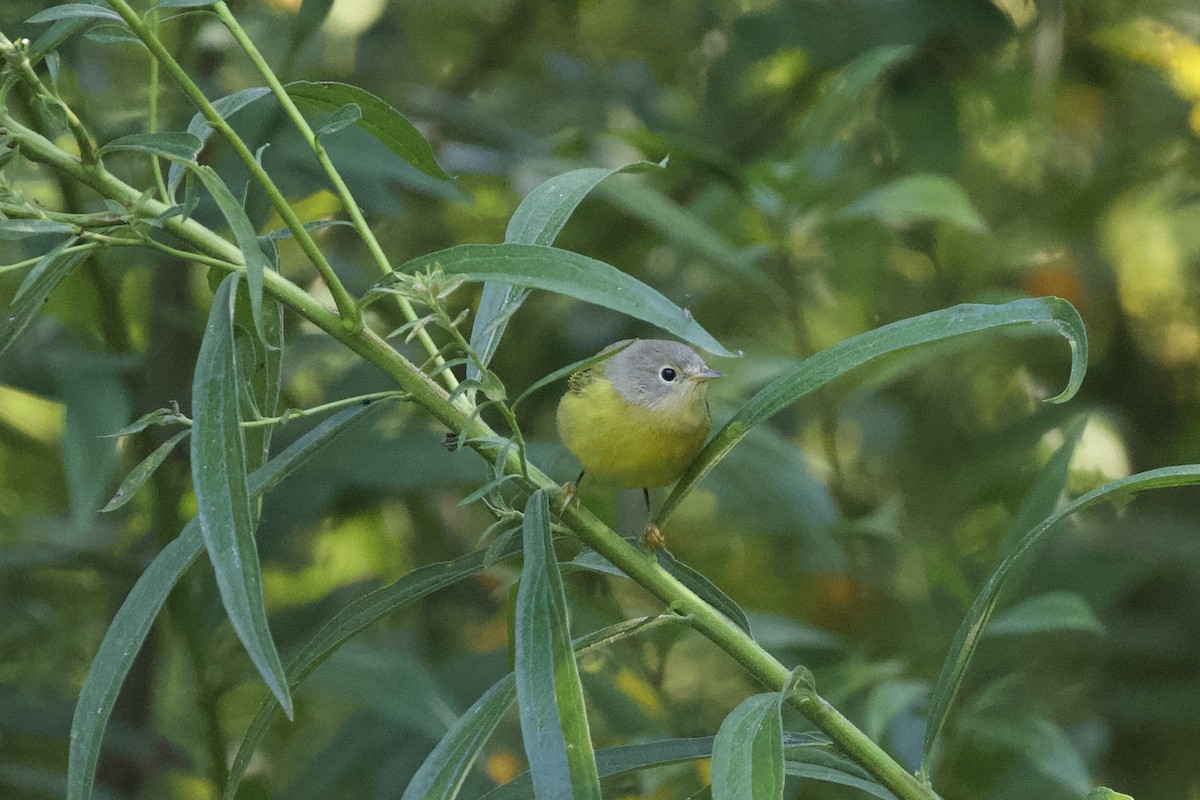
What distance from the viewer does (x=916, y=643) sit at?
10.1ft

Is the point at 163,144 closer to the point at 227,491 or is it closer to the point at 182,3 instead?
the point at 182,3

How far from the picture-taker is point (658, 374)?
2.21 meters

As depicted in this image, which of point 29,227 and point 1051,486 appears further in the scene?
point 1051,486

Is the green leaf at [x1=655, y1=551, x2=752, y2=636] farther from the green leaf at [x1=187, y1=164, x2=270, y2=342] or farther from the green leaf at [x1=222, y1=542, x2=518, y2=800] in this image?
the green leaf at [x1=187, y1=164, x2=270, y2=342]

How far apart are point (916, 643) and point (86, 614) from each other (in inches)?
77.7

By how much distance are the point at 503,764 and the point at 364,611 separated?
1.56 meters

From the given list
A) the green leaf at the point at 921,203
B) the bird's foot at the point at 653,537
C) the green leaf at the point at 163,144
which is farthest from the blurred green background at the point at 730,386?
the green leaf at the point at 163,144

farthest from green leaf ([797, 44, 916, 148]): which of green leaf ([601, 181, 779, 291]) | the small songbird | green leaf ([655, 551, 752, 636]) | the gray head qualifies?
green leaf ([655, 551, 752, 636])

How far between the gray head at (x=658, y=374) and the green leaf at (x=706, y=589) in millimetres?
674

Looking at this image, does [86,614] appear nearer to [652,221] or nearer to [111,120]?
[111,120]

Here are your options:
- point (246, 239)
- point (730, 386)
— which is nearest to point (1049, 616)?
point (730, 386)

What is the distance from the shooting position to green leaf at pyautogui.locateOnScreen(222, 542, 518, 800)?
1190 mm

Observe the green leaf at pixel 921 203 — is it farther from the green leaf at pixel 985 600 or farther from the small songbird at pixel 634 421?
the green leaf at pixel 985 600

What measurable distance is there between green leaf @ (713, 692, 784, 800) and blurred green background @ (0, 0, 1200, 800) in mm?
1078
